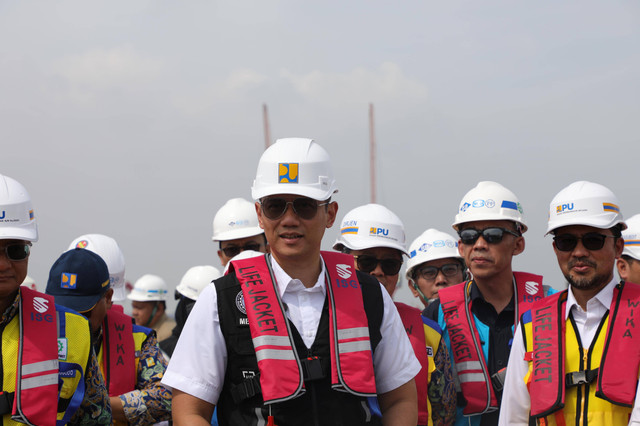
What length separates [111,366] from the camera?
16.6 ft

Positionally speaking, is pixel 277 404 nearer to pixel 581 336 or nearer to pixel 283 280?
pixel 283 280

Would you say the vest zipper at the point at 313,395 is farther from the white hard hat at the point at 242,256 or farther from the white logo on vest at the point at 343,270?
the white hard hat at the point at 242,256

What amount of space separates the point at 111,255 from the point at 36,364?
8.07 feet

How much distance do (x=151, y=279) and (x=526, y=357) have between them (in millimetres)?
10709

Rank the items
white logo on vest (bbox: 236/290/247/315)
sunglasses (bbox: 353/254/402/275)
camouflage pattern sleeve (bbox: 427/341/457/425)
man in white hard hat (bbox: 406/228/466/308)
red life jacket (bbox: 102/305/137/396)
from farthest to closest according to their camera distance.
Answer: man in white hard hat (bbox: 406/228/466/308)
sunglasses (bbox: 353/254/402/275)
camouflage pattern sleeve (bbox: 427/341/457/425)
red life jacket (bbox: 102/305/137/396)
white logo on vest (bbox: 236/290/247/315)

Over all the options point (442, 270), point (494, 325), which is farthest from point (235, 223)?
point (494, 325)

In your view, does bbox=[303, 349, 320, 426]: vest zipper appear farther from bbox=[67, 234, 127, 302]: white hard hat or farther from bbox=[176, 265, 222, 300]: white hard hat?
bbox=[176, 265, 222, 300]: white hard hat

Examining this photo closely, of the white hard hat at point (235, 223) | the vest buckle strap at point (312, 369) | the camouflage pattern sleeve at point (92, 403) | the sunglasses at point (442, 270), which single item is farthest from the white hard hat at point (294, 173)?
the sunglasses at point (442, 270)

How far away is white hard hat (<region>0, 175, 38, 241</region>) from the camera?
3875 millimetres

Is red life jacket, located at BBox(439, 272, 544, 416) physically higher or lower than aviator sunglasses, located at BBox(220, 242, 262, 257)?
lower

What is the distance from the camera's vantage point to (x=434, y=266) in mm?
8445

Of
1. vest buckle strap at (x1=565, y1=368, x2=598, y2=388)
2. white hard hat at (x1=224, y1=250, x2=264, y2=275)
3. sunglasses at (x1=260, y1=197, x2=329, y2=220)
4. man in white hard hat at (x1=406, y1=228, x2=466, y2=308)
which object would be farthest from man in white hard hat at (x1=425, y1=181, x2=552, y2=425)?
sunglasses at (x1=260, y1=197, x2=329, y2=220)

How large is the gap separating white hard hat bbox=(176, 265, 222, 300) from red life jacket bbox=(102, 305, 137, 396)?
21.6ft

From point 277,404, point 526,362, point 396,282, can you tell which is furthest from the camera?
point 396,282
